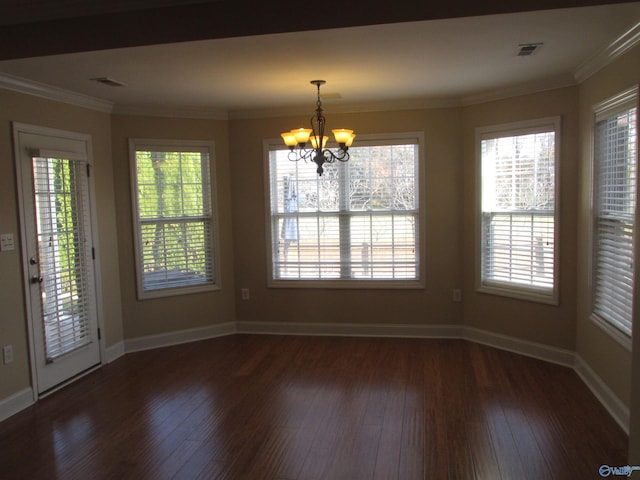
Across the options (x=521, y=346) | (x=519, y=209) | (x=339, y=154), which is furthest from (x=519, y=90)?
(x=521, y=346)

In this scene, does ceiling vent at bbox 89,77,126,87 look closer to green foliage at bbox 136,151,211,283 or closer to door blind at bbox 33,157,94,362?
door blind at bbox 33,157,94,362

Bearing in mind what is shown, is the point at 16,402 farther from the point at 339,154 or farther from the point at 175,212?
the point at 339,154

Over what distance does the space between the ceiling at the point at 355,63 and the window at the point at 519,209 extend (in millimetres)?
438

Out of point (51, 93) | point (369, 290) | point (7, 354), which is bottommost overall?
point (7, 354)

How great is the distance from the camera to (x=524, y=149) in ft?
14.4

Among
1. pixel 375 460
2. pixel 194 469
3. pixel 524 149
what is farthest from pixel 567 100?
pixel 194 469

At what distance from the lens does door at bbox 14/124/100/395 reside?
148 inches

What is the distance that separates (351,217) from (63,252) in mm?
2700

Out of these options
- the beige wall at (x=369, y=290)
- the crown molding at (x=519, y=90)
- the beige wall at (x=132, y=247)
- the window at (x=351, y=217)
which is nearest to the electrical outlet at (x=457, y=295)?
the beige wall at (x=369, y=290)

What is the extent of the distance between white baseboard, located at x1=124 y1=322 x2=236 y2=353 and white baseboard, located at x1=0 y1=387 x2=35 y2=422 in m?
1.22

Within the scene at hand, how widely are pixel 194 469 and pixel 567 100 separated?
153 inches

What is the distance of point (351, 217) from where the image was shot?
5160 millimetres

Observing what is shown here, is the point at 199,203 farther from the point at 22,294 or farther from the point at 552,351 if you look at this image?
the point at 552,351

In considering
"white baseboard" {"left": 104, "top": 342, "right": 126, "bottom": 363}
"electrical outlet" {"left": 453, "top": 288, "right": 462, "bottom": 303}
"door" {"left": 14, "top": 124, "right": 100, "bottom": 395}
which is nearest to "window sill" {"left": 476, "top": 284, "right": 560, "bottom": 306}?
"electrical outlet" {"left": 453, "top": 288, "right": 462, "bottom": 303}
